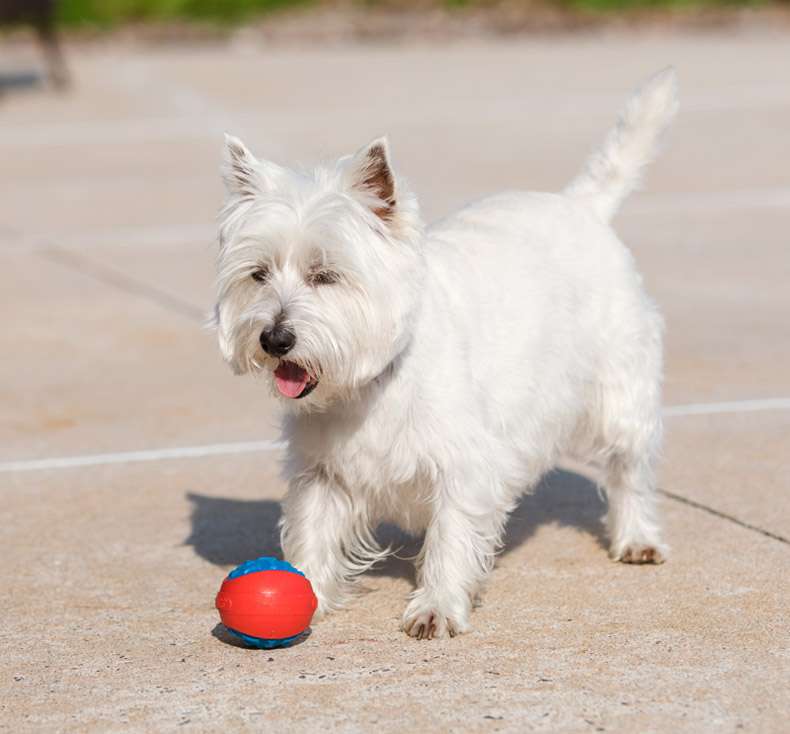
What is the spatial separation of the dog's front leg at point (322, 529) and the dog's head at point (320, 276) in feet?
1.61

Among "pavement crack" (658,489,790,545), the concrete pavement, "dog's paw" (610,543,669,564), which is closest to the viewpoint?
the concrete pavement

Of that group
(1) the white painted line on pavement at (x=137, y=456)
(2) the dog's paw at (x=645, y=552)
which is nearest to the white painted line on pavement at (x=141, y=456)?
(1) the white painted line on pavement at (x=137, y=456)

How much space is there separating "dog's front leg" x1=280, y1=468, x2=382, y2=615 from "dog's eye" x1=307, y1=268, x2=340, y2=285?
0.78m

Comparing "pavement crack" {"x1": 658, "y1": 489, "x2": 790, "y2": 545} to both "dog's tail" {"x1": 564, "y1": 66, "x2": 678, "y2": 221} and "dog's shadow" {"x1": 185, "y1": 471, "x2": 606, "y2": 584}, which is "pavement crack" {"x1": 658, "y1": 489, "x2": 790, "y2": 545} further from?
"dog's tail" {"x1": 564, "y1": 66, "x2": 678, "y2": 221}

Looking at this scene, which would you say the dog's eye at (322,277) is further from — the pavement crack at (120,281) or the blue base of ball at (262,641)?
the pavement crack at (120,281)

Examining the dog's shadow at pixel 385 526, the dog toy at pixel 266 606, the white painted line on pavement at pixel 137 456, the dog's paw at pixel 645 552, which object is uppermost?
the dog toy at pixel 266 606

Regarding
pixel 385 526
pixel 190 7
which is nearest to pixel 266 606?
pixel 385 526

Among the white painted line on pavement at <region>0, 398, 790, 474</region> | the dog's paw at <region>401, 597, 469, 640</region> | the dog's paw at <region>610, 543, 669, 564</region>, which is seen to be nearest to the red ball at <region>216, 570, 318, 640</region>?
the dog's paw at <region>401, 597, 469, 640</region>

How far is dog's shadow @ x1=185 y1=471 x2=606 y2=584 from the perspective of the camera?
5859mm

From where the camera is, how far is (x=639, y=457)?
5852 mm

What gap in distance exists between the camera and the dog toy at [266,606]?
4730 millimetres

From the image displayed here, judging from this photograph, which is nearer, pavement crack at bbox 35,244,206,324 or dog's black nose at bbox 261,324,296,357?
dog's black nose at bbox 261,324,296,357

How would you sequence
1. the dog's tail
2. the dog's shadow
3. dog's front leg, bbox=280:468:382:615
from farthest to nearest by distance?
the dog's tail, the dog's shadow, dog's front leg, bbox=280:468:382:615

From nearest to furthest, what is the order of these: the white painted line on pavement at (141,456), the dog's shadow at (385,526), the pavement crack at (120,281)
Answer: the dog's shadow at (385,526) < the white painted line on pavement at (141,456) < the pavement crack at (120,281)
